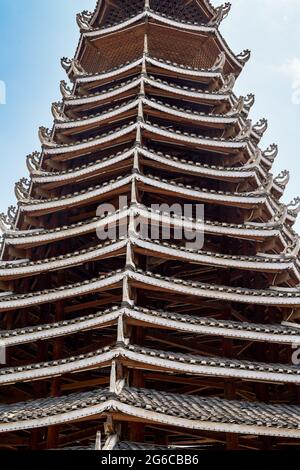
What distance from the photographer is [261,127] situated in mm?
23297

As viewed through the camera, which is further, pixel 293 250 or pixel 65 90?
pixel 65 90

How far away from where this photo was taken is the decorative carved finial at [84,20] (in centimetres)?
2409

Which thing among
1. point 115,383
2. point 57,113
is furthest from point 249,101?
point 115,383

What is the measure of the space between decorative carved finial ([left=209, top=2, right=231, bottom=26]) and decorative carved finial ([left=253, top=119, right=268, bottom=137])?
169 inches

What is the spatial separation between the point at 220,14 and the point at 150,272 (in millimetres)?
12992

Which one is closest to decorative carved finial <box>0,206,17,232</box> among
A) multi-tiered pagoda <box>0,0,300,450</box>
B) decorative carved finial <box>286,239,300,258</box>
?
multi-tiered pagoda <box>0,0,300,450</box>

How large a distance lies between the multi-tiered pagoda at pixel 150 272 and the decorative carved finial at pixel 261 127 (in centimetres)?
6

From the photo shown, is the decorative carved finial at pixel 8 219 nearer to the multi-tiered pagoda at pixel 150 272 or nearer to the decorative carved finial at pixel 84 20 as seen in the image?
the multi-tiered pagoda at pixel 150 272

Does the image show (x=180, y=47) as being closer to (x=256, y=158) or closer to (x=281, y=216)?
(x=256, y=158)

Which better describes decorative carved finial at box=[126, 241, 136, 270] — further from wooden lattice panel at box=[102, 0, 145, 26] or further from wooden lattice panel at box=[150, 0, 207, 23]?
wooden lattice panel at box=[150, 0, 207, 23]

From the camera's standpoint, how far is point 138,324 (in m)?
13.8

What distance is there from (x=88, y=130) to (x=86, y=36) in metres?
5.37
